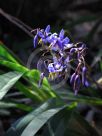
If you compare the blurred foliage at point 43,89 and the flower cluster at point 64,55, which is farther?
the blurred foliage at point 43,89

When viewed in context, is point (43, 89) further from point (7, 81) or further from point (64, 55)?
point (64, 55)

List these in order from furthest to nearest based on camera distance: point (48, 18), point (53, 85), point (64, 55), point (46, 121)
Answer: point (48, 18) < point (53, 85) < point (46, 121) < point (64, 55)

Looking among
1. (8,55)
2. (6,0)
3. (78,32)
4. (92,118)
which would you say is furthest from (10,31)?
(8,55)

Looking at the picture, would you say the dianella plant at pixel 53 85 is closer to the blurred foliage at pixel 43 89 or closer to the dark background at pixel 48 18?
the blurred foliage at pixel 43 89

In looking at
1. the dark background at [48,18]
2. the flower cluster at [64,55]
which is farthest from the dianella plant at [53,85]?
the dark background at [48,18]

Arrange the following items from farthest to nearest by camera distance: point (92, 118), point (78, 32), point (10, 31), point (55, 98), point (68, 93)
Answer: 1. point (78, 32)
2. point (10, 31)
3. point (92, 118)
4. point (68, 93)
5. point (55, 98)

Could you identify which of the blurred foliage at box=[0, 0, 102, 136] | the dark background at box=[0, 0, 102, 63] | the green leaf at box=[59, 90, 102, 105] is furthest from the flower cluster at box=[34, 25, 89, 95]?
the dark background at box=[0, 0, 102, 63]

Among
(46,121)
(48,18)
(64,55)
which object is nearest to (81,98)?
(46,121)

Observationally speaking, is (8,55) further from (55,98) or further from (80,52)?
(80,52)
